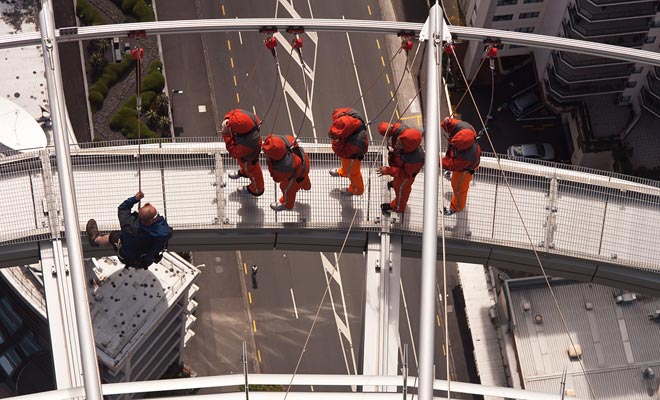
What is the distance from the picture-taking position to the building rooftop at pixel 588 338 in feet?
237

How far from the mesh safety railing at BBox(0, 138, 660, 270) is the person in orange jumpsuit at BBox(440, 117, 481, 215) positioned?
130cm

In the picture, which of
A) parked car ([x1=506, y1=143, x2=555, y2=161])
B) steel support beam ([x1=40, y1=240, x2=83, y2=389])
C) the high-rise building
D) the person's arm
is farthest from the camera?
parked car ([x1=506, y1=143, x2=555, y2=161])

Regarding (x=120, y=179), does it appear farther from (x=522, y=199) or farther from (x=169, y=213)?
(x=522, y=199)

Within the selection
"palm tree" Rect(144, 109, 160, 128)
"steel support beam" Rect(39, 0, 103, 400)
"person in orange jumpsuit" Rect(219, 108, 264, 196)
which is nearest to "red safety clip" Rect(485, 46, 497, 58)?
"person in orange jumpsuit" Rect(219, 108, 264, 196)

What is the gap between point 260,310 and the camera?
79.1m

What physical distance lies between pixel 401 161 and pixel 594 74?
96.3 feet

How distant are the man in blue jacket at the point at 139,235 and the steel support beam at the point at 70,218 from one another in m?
3.50

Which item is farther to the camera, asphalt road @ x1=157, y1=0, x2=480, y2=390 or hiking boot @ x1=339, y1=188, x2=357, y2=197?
asphalt road @ x1=157, y1=0, x2=480, y2=390

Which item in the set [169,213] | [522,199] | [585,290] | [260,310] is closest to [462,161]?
[522,199]

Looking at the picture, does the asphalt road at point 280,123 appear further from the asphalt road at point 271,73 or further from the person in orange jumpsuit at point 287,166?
the person in orange jumpsuit at point 287,166

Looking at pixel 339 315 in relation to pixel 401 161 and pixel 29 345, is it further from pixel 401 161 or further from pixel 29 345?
pixel 401 161

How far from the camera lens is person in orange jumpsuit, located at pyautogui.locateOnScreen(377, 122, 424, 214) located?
5166 centimetres

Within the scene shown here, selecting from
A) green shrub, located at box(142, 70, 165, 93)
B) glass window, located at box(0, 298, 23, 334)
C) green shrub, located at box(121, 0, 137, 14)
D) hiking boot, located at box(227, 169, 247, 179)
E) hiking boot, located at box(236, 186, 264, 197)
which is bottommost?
glass window, located at box(0, 298, 23, 334)

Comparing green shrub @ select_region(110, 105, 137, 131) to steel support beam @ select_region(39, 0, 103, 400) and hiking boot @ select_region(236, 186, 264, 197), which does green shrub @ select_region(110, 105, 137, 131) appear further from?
steel support beam @ select_region(39, 0, 103, 400)
